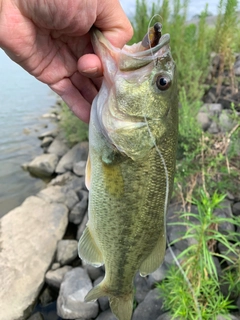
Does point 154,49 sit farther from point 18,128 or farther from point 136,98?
point 18,128

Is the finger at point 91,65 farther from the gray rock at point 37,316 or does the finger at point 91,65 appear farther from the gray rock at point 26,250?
the gray rock at point 37,316

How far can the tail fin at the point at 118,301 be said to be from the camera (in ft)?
7.48

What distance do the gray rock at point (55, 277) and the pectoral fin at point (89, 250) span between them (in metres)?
2.39

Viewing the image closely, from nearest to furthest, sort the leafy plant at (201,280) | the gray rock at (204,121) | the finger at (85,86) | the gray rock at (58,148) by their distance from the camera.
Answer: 1. the finger at (85,86)
2. the leafy plant at (201,280)
3. the gray rock at (204,121)
4. the gray rock at (58,148)

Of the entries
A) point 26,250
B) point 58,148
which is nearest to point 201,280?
point 26,250

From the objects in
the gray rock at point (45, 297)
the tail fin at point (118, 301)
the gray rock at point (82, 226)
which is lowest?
the gray rock at point (45, 297)

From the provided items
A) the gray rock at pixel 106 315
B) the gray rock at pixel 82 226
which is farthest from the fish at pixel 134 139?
the gray rock at pixel 82 226

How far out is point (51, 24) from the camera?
7.04ft

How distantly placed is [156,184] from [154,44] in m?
0.82

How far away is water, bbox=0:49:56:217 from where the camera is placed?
7258 millimetres

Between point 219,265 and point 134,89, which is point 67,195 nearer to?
point 219,265

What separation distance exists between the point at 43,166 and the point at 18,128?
3696 mm

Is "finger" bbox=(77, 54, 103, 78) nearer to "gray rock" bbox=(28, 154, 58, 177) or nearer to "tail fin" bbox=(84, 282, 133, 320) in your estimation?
"tail fin" bbox=(84, 282, 133, 320)

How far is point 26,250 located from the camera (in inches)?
186
